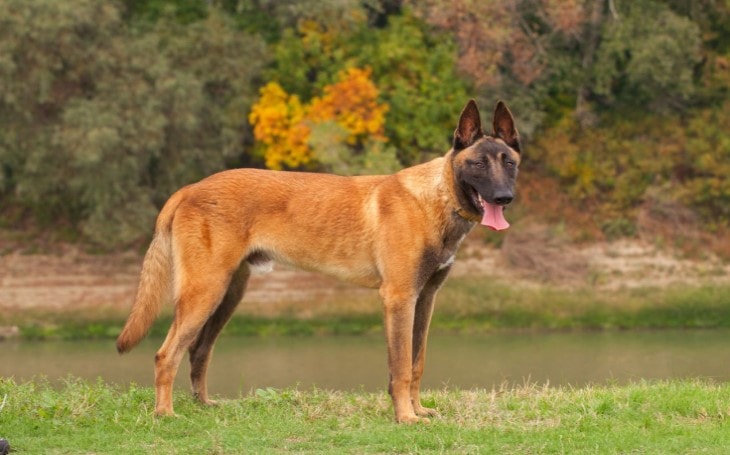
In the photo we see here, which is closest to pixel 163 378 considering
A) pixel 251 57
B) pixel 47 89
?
pixel 47 89

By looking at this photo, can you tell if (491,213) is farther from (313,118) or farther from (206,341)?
(313,118)

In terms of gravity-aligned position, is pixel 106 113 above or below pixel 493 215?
below

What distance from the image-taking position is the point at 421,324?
32.0 feet

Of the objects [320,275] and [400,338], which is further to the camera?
[320,275]

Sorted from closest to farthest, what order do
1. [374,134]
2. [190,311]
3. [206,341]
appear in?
1. [190,311]
2. [206,341]
3. [374,134]

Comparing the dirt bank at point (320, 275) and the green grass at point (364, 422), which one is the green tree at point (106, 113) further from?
the green grass at point (364, 422)

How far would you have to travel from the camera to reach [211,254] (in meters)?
9.74

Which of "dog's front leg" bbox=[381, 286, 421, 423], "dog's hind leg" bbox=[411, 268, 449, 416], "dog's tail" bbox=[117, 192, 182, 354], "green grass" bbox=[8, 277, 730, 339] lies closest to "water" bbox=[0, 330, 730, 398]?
"green grass" bbox=[8, 277, 730, 339]

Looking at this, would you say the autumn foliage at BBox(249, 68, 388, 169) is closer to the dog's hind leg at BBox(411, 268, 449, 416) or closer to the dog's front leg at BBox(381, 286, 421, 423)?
the dog's hind leg at BBox(411, 268, 449, 416)

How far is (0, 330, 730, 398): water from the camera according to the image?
1834cm

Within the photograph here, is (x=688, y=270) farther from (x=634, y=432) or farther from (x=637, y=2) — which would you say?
(x=634, y=432)

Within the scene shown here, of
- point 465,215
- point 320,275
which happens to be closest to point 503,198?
point 465,215

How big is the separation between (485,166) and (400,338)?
1.39 metres

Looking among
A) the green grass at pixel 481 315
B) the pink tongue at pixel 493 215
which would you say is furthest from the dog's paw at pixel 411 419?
the green grass at pixel 481 315
